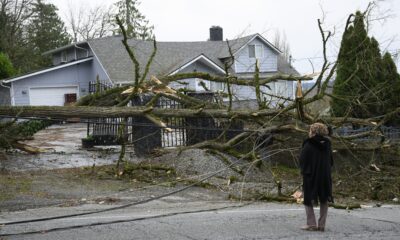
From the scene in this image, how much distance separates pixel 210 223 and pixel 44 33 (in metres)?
42.5

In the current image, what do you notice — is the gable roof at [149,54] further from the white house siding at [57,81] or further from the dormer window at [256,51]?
the white house siding at [57,81]

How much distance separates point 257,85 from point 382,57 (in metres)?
7.93

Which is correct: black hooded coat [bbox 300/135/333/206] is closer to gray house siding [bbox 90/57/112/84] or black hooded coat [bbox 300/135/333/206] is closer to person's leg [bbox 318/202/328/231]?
person's leg [bbox 318/202/328/231]

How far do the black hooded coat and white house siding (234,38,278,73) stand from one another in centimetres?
2697

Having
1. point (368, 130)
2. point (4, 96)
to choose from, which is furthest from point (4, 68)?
point (368, 130)

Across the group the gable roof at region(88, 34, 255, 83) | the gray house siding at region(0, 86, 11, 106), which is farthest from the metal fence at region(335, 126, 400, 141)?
the gray house siding at region(0, 86, 11, 106)

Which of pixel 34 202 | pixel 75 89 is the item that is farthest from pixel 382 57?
pixel 75 89

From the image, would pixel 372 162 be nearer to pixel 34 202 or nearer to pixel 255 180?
pixel 255 180

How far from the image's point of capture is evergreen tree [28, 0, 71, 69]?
45844 millimetres

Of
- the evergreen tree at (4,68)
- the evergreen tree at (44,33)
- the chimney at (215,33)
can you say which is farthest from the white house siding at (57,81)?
the evergreen tree at (44,33)

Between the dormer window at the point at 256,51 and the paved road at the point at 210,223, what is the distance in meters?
25.6

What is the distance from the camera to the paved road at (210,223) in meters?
7.07

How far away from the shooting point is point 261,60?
34562mm

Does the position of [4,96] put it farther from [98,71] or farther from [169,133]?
[169,133]
